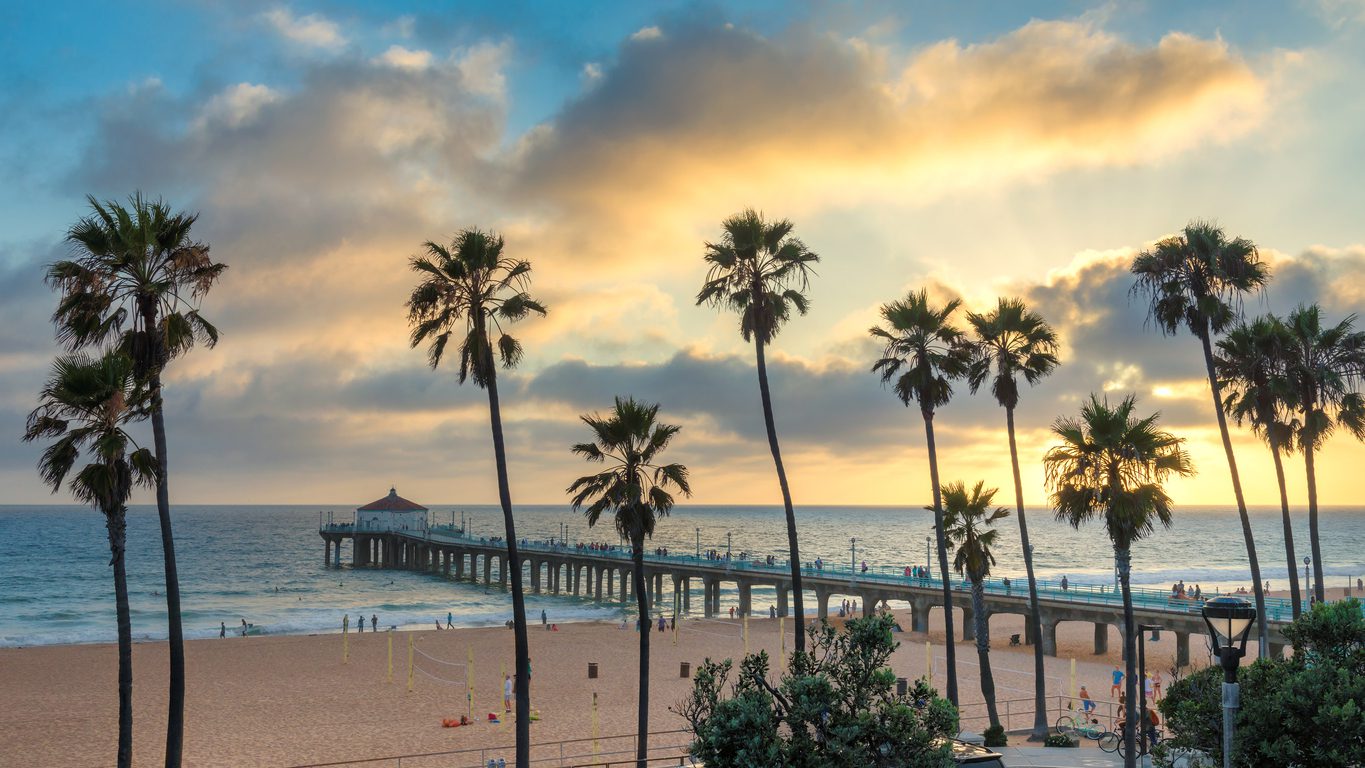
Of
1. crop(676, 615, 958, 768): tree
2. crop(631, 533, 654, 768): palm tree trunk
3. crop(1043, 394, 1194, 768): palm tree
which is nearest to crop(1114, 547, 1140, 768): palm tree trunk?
crop(1043, 394, 1194, 768): palm tree

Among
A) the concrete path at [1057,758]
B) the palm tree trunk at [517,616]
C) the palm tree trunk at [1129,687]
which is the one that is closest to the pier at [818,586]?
the concrete path at [1057,758]

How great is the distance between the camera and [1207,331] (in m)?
25.9

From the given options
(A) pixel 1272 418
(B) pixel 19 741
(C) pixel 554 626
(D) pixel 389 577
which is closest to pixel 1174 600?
(A) pixel 1272 418

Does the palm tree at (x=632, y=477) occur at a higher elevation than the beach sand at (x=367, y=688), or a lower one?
higher

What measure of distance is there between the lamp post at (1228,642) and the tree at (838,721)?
3014 millimetres

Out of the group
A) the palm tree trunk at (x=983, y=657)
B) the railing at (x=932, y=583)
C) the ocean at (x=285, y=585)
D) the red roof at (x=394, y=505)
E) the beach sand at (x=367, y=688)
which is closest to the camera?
the palm tree trunk at (x=983, y=657)

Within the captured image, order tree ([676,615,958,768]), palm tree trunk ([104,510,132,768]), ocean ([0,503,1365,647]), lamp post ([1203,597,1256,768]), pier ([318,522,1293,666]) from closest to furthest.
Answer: tree ([676,615,958,768]) < lamp post ([1203,597,1256,768]) < palm tree trunk ([104,510,132,768]) < pier ([318,522,1293,666]) < ocean ([0,503,1365,647])

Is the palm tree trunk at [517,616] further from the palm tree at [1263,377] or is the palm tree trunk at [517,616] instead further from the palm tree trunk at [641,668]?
the palm tree at [1263,377]

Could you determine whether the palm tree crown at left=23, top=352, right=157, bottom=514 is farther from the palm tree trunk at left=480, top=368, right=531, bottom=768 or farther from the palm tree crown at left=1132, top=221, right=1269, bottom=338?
the palm tree crown at left=1132, top=221, right=1269, bottom=338

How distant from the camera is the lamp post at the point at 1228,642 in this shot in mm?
9953

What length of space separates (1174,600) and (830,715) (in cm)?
4511

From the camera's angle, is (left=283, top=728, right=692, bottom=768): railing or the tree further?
(left=283, top=728, right=692, bottom=768): railing

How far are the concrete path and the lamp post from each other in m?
10.5

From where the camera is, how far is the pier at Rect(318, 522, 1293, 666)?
1935 inches
